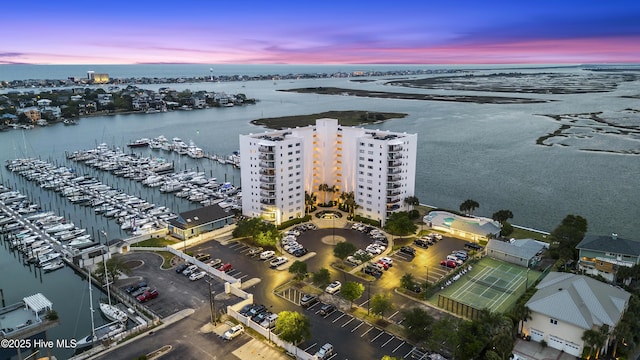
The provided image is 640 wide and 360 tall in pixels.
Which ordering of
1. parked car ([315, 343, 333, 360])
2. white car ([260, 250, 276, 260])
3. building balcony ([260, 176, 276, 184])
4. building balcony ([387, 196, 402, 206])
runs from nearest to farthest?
parked car ([315, 343, 333, 360]) → white car ([260, 250, 276, 260]) → building balcony ([260, 176, 276, 184]) → building balcony ([387, 196, 402, 206])

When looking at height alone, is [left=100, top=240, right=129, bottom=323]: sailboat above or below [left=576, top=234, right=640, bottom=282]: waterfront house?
below

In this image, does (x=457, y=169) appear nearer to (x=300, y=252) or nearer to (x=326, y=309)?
A: (x=300, y=252)

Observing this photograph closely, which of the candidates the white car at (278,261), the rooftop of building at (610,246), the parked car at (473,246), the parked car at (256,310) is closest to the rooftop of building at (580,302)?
the rooftop of building at (610,246)

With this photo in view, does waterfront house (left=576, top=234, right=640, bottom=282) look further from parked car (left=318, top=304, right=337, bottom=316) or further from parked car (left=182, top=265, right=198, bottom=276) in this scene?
parked car (left=182, top=265, right=198, bottom=276)

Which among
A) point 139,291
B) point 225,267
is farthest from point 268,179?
point 139,291

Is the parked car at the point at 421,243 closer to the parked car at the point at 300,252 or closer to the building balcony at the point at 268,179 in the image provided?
the parked car at the point at 300,252

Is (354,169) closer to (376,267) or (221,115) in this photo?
(376,267)

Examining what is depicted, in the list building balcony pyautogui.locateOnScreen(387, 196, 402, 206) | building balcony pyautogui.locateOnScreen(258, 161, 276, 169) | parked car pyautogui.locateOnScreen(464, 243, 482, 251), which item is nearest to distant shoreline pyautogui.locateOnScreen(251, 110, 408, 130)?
building balcony pyautogui.locateOnScreen(258, 161, 276, 169)

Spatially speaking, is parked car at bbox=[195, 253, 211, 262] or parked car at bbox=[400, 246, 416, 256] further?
parked car at bbox=[400, 246, 416, 256]
